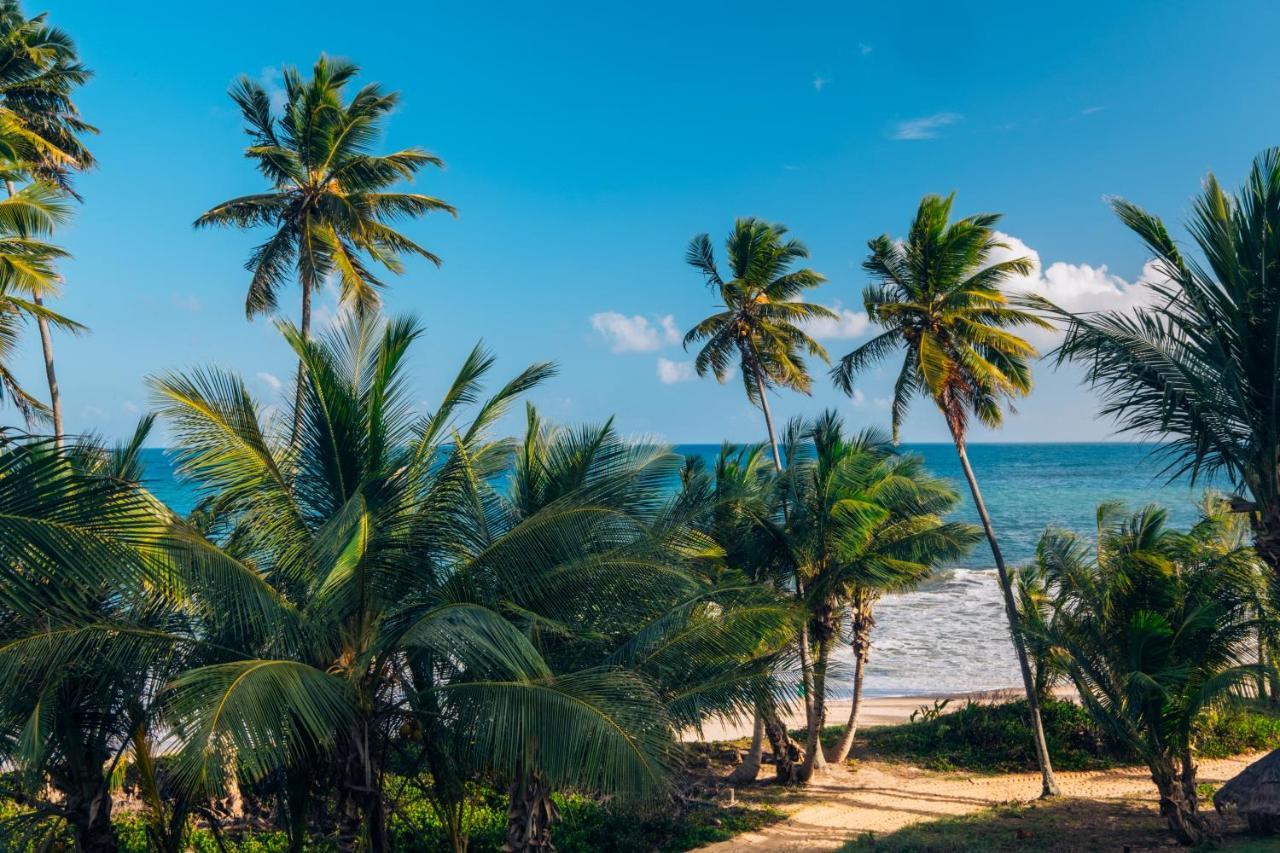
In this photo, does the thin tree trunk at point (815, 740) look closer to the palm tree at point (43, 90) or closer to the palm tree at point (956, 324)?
the palm tree at point (956, 324)

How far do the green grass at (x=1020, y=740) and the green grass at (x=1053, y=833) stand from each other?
3.14m

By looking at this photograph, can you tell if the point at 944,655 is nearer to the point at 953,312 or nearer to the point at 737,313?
the point at 737,313

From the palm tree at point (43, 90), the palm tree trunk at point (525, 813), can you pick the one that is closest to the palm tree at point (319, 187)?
the palm tree at point (43, 90)

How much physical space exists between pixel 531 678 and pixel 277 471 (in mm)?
3065

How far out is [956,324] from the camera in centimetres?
1541

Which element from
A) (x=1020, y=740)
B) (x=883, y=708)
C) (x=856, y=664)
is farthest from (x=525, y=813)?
(x=883, y=708)

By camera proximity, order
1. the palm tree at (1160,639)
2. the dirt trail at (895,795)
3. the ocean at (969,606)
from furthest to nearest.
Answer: the ocean at (969,606)
the dirt trail at (895,795)
the palm tree at (1160,639)

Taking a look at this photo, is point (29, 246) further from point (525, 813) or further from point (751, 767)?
point (751, 767)

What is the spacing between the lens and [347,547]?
6637 mm

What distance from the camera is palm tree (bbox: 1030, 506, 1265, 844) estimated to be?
1046 cm

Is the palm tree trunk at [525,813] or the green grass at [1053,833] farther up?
the palm tree trunk at [525,813]

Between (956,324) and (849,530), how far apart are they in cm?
429

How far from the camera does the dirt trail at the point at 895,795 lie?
1268cm

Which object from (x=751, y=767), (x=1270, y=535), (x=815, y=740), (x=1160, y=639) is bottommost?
(x=751, y=767)
